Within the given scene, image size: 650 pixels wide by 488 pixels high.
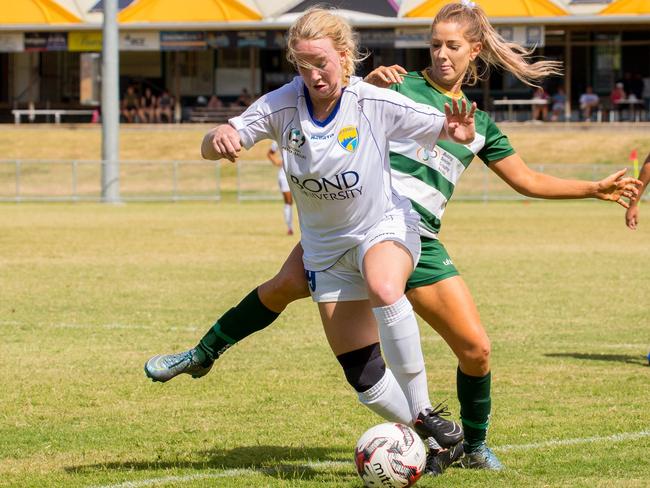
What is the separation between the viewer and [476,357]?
5789 mm

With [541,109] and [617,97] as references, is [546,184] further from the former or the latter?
[541,109]

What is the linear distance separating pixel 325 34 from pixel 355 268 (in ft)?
3.36

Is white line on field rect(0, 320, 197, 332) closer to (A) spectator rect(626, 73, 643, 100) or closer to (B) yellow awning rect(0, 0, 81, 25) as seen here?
(A) spectator rect(626, 73, 643, 100)

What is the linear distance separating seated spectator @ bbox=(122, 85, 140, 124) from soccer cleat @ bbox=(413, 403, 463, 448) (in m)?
42.7

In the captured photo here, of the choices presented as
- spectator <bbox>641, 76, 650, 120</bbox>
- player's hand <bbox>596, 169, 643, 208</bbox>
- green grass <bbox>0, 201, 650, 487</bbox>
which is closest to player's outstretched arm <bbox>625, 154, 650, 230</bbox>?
green grass <bbox>0, 201, 650, 487</bbox>

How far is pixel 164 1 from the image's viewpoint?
4756 centimetres

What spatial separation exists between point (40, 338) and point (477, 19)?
19.3 ft

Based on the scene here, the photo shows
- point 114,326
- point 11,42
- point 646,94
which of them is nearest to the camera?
point 114,326

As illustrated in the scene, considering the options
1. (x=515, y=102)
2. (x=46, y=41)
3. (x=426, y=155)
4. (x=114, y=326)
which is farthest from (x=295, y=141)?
(x=46, y=41)

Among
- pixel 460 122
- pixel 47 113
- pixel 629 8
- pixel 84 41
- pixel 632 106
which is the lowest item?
pixel 460 122

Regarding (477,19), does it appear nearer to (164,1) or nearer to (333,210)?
(333,210)

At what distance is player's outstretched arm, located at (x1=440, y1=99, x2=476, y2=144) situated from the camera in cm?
541

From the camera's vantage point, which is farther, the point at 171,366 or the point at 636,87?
the point at 636,87

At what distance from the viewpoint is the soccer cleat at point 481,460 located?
19.4 ft
